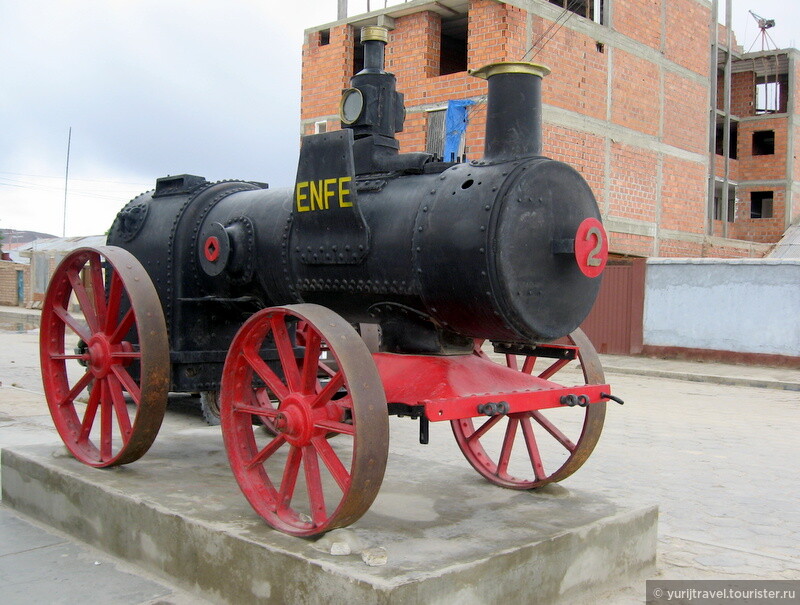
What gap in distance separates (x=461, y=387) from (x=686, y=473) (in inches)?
126

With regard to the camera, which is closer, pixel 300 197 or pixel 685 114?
pixel 300 197

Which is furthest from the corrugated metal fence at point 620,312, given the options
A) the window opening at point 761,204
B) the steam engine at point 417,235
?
the window opening at point 761,204

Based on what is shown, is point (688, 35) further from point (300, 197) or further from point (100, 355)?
point (100, 355)

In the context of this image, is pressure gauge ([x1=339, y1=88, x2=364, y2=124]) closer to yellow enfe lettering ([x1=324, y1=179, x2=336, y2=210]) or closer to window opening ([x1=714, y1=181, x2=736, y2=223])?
yellow enfe lettering ([x1=324, y1=179, x2=336, y2=210])

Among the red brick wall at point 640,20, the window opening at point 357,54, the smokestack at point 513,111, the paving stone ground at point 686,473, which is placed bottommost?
the paving stone ground at point 686,473

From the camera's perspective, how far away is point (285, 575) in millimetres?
3250

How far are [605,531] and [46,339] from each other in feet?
11.1

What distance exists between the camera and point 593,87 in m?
17.3

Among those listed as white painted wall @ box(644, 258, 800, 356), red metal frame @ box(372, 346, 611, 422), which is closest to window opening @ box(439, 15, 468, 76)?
white painted wall @ box(644, 258, 800, 356)

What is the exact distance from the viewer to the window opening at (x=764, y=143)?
30.5 metres

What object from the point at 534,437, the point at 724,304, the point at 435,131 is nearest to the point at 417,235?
the point at 534,437

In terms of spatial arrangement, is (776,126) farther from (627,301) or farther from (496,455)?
(496,455)

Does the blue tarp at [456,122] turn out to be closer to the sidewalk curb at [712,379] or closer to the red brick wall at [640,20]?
the sidewalk curb at [712,379]

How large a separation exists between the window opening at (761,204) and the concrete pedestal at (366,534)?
28.0 m
